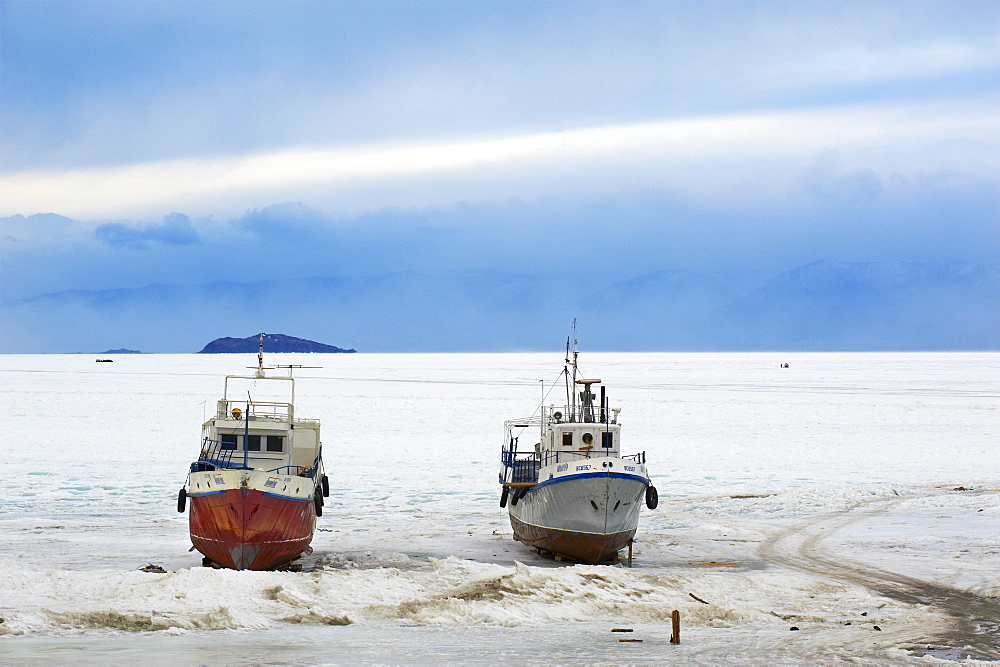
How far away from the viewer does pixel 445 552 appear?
100 feet

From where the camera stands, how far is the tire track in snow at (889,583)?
68.4ft

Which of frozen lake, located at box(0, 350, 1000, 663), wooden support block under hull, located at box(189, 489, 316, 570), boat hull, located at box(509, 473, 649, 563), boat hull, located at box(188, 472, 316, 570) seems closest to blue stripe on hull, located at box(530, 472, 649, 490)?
boat hull, located at box(509, 473, 649, 563)

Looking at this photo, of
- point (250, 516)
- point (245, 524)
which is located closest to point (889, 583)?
point (250, 516)

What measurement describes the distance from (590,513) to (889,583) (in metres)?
8.05

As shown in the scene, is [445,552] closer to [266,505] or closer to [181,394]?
[266,505]

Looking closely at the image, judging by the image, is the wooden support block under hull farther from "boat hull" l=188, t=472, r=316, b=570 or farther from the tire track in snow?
the tire track in snow

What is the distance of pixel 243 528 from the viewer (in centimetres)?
2761

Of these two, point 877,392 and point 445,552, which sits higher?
point 877,392

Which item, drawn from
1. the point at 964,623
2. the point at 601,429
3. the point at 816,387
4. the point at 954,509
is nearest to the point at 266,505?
the point at 601,429

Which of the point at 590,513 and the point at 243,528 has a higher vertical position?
the point at 590,513

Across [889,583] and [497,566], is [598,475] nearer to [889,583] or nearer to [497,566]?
[497,566]

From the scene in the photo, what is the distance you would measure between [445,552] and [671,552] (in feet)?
22.2

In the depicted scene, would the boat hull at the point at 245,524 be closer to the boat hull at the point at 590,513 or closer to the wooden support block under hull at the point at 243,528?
the wooden support block under hull at the point at 243,528

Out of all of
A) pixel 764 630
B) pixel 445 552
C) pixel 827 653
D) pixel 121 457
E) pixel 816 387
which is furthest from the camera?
pixel 816 387
